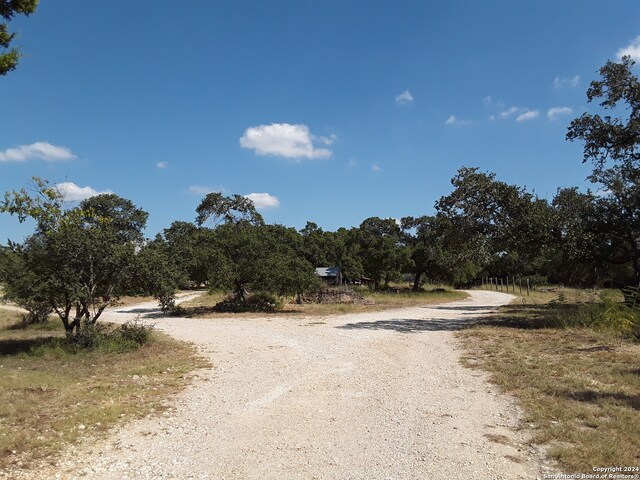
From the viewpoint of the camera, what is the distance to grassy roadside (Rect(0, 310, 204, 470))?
558cm

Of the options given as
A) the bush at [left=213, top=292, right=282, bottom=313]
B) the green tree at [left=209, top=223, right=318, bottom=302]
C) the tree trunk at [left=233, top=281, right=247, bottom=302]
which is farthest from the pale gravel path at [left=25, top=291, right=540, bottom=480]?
the bush at [left=213, top=292, right=282, bottom=313]

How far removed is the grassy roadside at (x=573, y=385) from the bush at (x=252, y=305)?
15768 mm

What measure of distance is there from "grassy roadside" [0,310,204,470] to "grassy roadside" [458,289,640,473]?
5642mm

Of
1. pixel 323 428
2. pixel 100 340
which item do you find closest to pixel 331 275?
pixel 100 340

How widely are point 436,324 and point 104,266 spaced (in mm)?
13041

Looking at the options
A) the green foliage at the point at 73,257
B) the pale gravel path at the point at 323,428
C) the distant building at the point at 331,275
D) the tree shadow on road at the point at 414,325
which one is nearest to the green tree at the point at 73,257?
the green foliage at the point at 73,257

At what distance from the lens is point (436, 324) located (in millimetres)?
19203

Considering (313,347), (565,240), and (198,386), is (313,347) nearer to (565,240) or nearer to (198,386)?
(198,386)

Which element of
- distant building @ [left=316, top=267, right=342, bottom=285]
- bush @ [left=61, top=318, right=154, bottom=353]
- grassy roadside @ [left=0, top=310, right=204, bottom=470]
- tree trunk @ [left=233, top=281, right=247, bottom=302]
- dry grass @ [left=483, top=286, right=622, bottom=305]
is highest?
distant building @ [left=316, top=267, right=342, bottom=285]

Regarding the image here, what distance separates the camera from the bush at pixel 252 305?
28281mm

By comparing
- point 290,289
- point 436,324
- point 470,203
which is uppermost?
point 470,203

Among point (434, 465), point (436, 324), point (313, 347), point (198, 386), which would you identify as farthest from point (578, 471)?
point (436, 324)

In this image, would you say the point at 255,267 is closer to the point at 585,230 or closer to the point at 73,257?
the point at 73,257

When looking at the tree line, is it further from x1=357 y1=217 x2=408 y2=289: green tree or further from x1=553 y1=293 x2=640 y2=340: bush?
x1=357 y1=217 x2=408 y2=289: green tree
